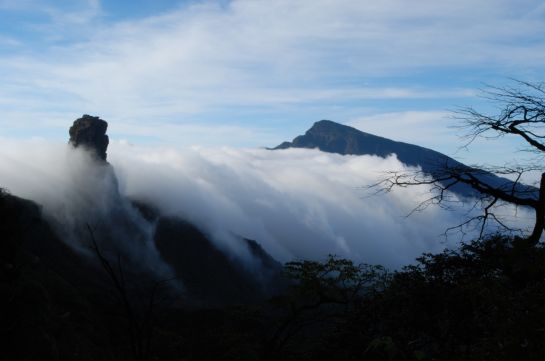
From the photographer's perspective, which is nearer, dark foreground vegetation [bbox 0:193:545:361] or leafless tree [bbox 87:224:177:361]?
dark foreground vegetation [bbox 0:193:545:361]

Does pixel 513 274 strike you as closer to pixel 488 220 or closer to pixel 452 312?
pixel 488 220

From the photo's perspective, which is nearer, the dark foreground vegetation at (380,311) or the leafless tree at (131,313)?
the dark foreground vegetation at (380,311)

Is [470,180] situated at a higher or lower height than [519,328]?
higher

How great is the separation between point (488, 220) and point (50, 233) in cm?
20588

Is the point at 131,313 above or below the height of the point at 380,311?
above

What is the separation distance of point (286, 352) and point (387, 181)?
14810 mm

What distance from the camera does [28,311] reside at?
44125mm

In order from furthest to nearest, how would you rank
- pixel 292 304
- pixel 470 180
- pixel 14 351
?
pixel 14 351 → pixel 292 304 → pixel 470 180

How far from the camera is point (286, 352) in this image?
2350cm

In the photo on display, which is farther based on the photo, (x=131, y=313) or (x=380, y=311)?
(x=380, y=311)

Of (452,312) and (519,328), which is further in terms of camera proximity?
(452,312)

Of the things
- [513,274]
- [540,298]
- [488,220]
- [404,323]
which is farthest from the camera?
[404,323]

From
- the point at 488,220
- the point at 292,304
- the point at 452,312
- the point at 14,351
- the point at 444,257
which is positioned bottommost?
the point at 14,351

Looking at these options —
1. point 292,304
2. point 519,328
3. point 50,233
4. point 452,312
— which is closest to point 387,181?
point 519,328
